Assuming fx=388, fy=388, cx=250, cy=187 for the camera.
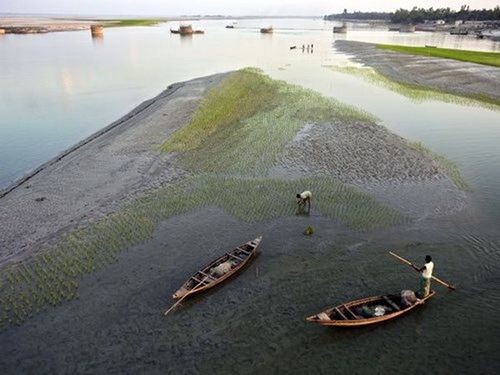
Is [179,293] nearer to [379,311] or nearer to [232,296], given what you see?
[232,296]

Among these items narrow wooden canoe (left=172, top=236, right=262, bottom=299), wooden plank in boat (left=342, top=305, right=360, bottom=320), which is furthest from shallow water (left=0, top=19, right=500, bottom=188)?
wooden plank in boat (left=342, top=305, right=360, bottom=320)

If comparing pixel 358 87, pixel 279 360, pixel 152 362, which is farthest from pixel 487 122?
pixel 152 362

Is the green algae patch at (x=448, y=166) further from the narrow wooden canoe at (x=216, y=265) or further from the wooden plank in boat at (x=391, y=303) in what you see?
the narrow wooden canoe at (x=216, y=265)

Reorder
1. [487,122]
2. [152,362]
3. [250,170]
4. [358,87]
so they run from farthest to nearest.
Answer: [358,87] → [487,122] → [250,170] → [152,362]

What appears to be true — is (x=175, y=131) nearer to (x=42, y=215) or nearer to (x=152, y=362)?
(x=42, y=215)

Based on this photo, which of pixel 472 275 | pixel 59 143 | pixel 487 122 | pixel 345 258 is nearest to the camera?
pixel 472 275

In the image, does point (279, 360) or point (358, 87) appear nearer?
point (279, 360)

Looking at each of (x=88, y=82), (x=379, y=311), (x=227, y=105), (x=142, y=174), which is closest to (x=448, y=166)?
(x=379, y=311)
